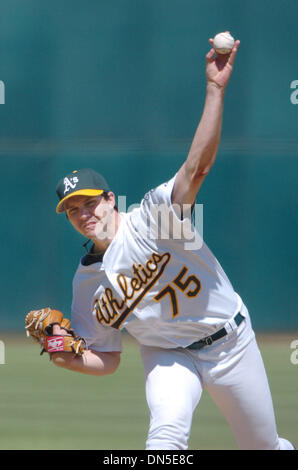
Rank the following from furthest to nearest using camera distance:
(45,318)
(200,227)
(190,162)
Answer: (200,227)
(45,318)
(190,162)

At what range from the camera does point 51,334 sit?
3719 millimetres

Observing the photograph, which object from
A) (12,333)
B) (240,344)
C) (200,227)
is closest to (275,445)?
(240,344)

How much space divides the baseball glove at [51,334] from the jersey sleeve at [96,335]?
0.05 metres

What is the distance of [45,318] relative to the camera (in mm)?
3762

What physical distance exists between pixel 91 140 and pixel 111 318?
4.59 m

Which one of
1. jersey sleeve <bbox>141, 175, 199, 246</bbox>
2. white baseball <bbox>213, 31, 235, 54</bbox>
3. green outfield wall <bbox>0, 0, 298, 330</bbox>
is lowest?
jersey sleeve <bbox>141, 175, 199, 246</bbox>

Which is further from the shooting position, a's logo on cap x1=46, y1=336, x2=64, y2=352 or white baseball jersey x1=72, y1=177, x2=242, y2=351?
a's logo on cap x1=46, y1=336, x2=64, y2=352

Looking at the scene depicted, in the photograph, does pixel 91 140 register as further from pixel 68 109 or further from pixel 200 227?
pixel 200 227

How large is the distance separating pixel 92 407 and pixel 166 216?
269 centimetres

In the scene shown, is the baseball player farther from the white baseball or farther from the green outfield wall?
the green outfield wall

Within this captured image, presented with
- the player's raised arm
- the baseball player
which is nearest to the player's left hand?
the player's raised arm

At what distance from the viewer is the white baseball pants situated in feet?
11.4

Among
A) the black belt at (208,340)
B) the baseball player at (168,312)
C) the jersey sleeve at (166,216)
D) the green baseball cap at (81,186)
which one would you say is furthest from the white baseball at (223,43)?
the black belt at (208,340)

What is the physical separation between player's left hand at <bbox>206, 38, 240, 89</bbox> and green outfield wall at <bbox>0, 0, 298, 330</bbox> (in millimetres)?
4759
